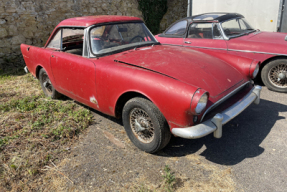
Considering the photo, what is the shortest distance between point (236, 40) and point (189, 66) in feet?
7.86

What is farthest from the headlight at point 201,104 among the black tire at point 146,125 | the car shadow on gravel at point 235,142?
the car shadow on gravel at point 235,142

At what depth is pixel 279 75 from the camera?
4.34m

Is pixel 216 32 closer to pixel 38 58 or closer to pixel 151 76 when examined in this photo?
pixel 151 76

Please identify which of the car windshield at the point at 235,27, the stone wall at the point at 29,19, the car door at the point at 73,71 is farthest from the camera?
the stone wall at the point at 29,19

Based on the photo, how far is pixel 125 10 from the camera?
10000 millimetres

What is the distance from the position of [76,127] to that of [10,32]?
5.40 m

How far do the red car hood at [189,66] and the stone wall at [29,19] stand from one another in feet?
18.3

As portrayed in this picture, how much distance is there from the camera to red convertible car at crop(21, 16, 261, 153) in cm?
240

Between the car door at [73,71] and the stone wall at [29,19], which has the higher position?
the stone wall at [29,19]

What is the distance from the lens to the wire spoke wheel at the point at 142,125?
270 centimetres

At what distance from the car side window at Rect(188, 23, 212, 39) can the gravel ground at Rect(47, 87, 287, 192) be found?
2403 mm

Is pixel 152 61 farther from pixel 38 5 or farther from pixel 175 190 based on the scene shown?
pixel 38 5

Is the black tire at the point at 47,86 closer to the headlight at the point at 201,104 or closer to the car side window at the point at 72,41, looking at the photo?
the car side window at the point at 72,41

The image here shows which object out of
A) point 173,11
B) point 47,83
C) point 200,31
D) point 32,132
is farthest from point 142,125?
point 173,11
